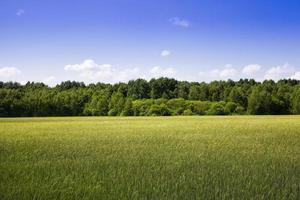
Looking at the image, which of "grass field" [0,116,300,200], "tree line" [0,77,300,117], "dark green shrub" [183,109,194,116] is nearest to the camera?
"grass field" [0,116,300,200]

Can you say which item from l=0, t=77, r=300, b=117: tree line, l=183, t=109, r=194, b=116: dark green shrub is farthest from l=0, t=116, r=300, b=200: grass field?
l=0, t=77, r=300, b=117: tree line

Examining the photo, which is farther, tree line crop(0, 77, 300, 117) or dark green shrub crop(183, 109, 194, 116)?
dark green shrub crop(183, 109, 194, 116)

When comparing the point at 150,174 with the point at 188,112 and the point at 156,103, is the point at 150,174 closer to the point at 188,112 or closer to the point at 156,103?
the point at 188,112

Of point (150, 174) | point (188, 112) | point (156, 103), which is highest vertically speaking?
point (156, 103)

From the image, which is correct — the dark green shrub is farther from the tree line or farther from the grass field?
the grass field

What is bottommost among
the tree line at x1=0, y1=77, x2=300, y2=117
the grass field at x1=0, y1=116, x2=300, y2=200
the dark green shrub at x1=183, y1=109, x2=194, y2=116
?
the grass field at x1=0, y1=116, x2=300, y2=200

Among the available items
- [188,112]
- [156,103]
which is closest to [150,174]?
[188,112]

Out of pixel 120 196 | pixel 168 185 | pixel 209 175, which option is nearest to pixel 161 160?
pixel 209 175

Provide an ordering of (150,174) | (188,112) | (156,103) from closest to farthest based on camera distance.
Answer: (150,174) → (188,112) → (156,103)

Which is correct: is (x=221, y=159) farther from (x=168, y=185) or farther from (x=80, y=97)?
(x=80, y=97)

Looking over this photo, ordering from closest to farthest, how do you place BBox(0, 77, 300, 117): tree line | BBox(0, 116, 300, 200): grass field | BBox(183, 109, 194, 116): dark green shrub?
1. BBox(0, 116, 300, 200): grass field
2. BBox(0, 77, 300, 117): tree line
3. BBox(183, 109, 194, 116): dark green shrub

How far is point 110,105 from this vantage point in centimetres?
11069

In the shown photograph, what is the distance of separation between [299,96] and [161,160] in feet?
303

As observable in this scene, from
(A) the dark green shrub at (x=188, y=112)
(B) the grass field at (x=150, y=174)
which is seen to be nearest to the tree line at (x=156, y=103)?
(A) the dark green shrub at (x=188, y=112)
